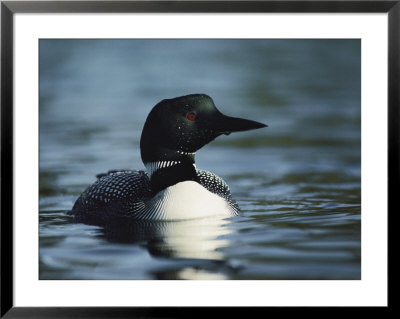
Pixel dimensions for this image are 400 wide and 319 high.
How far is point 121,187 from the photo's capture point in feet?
14.5

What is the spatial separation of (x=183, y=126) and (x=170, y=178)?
9.0 inches

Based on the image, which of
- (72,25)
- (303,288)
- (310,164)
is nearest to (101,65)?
(72,25)

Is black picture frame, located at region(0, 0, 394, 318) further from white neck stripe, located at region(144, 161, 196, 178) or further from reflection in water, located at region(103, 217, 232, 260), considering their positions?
white neck stripe, located at region(144, 161, 196, 178)

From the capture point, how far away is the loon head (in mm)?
4246

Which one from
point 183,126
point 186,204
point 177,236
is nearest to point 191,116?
point 183,126

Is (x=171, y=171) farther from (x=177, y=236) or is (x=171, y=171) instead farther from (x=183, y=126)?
(x=177, y=236)

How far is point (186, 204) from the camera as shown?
4328 millimetres

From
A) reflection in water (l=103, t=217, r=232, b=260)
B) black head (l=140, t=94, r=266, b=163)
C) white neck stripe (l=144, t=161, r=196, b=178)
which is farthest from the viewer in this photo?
white neck stripe (l=144, t=161, r=196, b=178)

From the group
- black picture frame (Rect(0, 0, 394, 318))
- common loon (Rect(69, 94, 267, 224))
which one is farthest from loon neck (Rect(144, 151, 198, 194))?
black picture frame (Rect(0, 0, 394, 318))

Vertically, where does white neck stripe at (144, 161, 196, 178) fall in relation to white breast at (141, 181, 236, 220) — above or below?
above

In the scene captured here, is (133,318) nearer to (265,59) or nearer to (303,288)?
(303,288)

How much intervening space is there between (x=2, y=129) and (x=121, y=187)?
0.61 metres

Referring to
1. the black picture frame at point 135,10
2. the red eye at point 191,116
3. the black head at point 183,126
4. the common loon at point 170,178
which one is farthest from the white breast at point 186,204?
the black picture frame at point 135,10

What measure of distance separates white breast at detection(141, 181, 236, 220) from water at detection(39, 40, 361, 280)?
44 millimetres
